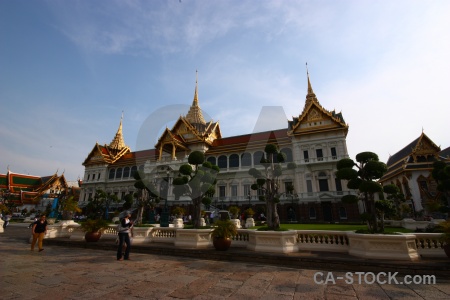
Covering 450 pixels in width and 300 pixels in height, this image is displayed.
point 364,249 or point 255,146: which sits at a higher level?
point 255,146

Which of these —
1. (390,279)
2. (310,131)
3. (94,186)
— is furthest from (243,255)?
(94,186)

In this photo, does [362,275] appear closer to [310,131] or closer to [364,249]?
[364,249]

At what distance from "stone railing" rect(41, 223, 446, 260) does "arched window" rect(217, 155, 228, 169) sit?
23.5 metres

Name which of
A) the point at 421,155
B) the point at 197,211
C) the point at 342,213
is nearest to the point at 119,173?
the point at 197,211

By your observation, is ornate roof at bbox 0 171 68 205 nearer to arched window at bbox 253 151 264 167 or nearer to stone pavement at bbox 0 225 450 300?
arched window at bbox 253 151 264 167

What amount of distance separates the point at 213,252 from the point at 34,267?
5.03 metres

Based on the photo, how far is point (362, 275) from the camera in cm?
555

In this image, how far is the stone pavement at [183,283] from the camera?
4055mm

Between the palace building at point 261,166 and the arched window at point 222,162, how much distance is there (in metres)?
0.16

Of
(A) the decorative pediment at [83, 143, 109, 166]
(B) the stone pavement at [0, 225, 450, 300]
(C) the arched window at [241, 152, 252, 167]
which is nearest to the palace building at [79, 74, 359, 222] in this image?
(C) the arched window at [241, 152, 252, 167]

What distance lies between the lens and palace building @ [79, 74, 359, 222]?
26578mm

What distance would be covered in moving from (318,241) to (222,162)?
87.6 ft

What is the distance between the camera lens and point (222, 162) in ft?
113

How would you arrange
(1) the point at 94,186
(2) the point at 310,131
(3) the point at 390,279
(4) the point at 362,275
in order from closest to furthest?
(3) the point at 390,279, (4) the point at 362,275, (2) the point at 310,131, (1) the point at 94,186
